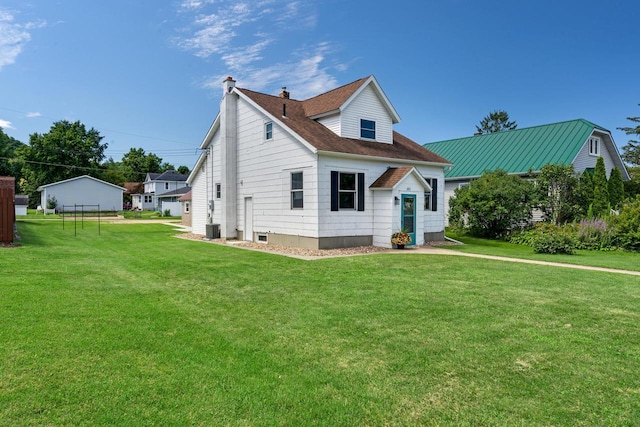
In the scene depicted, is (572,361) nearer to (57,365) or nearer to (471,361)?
(471,361)

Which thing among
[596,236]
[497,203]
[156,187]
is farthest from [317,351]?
[156,187]

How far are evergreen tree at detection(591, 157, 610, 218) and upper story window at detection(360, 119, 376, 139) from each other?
12058 mm

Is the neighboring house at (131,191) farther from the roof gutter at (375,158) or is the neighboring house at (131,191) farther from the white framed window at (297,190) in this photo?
the roof gutter at (375,158)

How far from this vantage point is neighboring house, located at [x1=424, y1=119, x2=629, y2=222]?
73.8 feet

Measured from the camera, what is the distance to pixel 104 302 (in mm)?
6352

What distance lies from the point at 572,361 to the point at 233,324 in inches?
162

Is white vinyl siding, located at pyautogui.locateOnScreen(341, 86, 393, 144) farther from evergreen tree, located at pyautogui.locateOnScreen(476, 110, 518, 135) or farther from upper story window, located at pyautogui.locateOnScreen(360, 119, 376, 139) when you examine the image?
evergreen tree, located at pyautogui.locateOnScreen(476, 110, 518, 135)

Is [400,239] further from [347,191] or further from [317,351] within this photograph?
[317,351]

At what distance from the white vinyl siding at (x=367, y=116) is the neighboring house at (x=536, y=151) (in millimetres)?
9107

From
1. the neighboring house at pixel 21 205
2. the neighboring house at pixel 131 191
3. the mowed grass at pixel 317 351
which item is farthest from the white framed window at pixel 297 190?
the neighboring house at pixel 131 191

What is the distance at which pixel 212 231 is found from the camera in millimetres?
19641

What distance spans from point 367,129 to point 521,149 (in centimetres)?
1324

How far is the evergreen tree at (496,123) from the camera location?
66.7 metres

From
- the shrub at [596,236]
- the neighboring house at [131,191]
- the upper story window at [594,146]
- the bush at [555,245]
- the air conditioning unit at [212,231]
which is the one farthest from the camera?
the neighboring house at [131,191]
